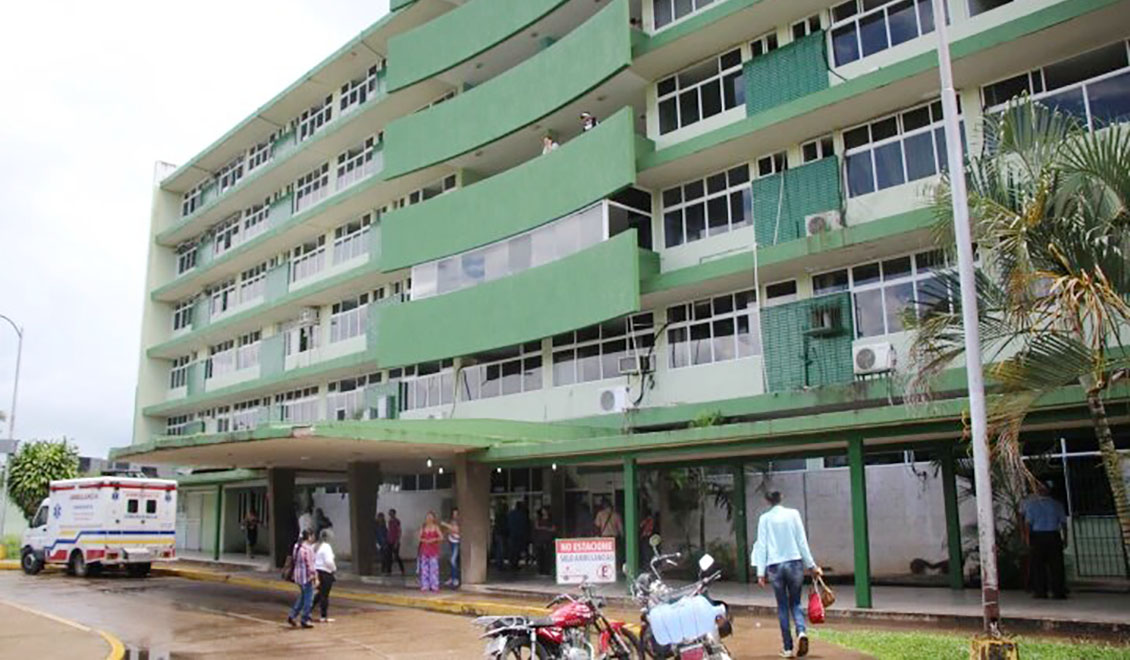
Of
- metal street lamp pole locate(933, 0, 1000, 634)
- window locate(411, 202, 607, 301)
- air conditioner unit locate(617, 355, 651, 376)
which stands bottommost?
metal street lamp pole locate(933, 0, 1000, 634)

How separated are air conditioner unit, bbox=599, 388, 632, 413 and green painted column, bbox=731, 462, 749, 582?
10.7 feet

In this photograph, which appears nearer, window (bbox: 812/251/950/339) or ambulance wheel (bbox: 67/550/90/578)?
window (bbox: 812/251/950/339)

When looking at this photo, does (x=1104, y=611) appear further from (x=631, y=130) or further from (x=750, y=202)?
(x=631, y=130)

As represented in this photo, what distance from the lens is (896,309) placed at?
742 inches

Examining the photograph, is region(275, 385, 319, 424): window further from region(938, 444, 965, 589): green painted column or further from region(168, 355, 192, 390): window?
region(938, 444, 965, 589): green painted column

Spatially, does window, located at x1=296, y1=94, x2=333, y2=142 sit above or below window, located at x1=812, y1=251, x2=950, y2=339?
above

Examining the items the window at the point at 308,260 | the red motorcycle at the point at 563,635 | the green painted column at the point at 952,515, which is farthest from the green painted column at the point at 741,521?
the window at the point at 308,260

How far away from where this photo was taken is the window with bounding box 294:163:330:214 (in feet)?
119

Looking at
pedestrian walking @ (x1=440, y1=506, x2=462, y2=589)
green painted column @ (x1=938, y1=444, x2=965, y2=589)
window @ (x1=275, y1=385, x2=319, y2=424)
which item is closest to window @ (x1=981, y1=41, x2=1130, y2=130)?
green painted column @ (x1=938, y1=444, x2=965, y2=589)

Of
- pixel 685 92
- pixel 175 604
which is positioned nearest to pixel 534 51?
pixel 685 92

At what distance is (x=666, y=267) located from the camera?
22.7 meters

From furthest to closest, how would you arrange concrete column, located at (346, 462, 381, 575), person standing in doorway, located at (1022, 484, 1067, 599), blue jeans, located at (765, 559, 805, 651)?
concrete column, located at (346, 462, 381, 575), person standing in doorway, located at (1022, 484, 1067, 599), blue jeans, located at (765, 559, 805, 651)

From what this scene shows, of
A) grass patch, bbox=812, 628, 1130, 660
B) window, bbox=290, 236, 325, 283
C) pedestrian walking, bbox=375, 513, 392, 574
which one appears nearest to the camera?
grass patch, bbox=812, 628, 1130, 660

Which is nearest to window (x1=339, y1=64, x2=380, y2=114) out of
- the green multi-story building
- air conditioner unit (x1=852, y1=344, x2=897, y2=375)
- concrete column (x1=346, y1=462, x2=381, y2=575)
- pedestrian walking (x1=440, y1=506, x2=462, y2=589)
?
the green multi-story building
